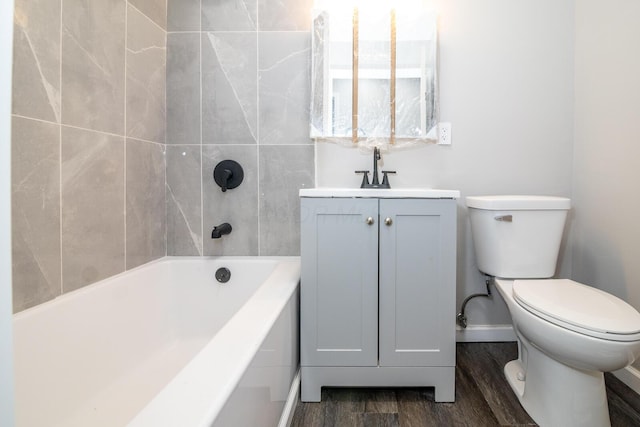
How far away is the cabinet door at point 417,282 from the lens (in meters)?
1.31

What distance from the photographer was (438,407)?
1.31 meters

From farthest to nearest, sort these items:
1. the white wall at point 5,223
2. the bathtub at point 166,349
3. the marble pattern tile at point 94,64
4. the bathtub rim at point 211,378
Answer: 1. the marble pattern tile at point 94,64
2. the bathtub at point 166,349
3. the bathtub rim at point 211,378
4. the white wall at point 5,223

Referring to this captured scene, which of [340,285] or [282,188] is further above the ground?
[282,188]

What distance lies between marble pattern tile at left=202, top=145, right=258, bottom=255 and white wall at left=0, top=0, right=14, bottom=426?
142cm

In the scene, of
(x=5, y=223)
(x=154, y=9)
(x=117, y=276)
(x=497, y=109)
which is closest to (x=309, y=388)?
(x=117, y=276)

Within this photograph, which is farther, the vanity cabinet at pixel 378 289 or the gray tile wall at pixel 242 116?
the gray tile wall at pixel 242 116

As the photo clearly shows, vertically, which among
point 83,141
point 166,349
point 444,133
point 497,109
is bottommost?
point 166,349

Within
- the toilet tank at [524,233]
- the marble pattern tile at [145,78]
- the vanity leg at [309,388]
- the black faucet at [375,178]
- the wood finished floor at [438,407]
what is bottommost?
the wood finished floor at [438,407]

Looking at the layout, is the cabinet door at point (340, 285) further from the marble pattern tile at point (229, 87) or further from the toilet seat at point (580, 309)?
the marble pattern tile at point (229, 87)

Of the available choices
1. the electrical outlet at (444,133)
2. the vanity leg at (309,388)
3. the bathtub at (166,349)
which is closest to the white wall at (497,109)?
the electrical outlet at (444,133)

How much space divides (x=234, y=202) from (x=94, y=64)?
82 cm

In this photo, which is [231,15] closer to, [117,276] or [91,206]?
[91,206]

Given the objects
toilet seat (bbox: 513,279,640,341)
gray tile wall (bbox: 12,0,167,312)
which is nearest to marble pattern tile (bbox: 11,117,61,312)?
gray tile wall (bbox: 12,0,167,312)

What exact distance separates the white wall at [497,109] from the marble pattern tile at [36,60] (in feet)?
3.60
